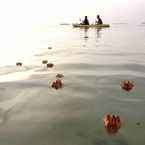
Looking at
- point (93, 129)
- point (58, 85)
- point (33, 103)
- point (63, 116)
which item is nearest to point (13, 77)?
point (58, 85)

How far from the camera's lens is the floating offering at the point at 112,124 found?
19.8 ft

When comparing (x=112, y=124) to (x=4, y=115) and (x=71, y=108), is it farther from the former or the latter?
(x=4, y=115)

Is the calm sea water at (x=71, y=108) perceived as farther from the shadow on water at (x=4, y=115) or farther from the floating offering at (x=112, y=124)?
the floating offering at (x=112, y=124)

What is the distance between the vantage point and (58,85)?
9305 mm

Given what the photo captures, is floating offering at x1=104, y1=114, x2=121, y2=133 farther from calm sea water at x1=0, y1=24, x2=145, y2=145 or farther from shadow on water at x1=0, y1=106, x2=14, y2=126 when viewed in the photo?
shadow on water at x1=0, y1=106, x2=14, y2=126

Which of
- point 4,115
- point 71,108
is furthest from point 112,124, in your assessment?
point 4,115

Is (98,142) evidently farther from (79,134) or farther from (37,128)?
(37,128)

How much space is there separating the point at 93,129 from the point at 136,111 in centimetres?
136

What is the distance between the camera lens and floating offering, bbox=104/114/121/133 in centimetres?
604

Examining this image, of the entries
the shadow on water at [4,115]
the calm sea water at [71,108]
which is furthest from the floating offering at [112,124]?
the shadow on water at [4,115]

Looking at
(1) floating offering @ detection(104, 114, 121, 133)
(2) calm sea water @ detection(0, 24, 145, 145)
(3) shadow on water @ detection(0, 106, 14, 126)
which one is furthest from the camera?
(3) shadow on water @ detection(0, 106, 14, 126)

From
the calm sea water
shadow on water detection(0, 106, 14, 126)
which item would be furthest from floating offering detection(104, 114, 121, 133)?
shadow on water detection(0, 106, 14, 126)

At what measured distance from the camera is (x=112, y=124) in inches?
242

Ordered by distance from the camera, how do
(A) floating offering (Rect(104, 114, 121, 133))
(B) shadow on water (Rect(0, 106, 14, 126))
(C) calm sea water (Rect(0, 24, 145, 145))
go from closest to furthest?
(C) calm sea water (Rect(0, 24, 145, 145)), (A) floating offering (Rect(104, 114, 121, 133)), (B) shadow on water (Rect(0, 106, 14, 126))
